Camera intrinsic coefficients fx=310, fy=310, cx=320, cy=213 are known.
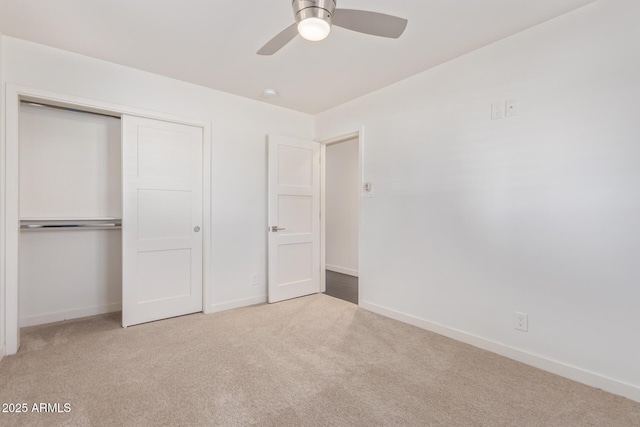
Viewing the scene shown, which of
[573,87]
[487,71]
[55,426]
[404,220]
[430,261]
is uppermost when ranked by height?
[487,71]

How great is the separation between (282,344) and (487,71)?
275 centimetres

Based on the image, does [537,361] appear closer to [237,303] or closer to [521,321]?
[521,321]

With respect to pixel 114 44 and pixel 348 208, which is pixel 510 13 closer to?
Result: pixel 114 44

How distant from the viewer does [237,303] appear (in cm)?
A: 352

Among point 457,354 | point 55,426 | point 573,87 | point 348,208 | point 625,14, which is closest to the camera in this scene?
point 55,426

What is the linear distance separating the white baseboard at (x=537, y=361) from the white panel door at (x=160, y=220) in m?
2.27

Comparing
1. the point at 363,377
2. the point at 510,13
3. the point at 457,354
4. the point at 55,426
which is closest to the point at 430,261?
the point at 457,354

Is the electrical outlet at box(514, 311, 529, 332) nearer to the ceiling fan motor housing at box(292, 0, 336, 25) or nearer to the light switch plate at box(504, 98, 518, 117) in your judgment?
the light switch plate at box(504, 98, 518, 117)

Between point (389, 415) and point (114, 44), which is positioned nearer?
point (389, 415)

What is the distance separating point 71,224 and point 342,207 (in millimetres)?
3885

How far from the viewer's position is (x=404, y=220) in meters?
3.07

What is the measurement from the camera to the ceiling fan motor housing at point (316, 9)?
149 cm

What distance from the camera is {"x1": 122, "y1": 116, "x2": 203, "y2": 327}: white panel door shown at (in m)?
2.92

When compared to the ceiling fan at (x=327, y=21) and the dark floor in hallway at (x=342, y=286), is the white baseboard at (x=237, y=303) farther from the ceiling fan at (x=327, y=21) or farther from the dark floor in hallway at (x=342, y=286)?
the ceiling fan at (x=327, y=21)
